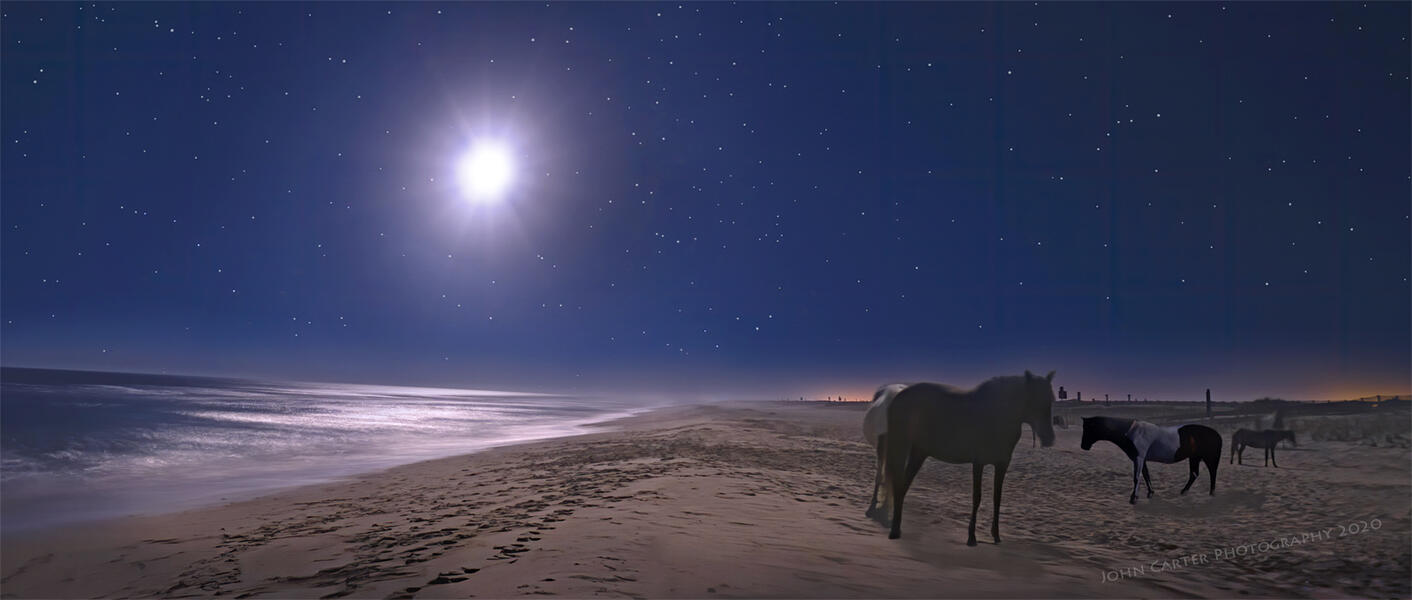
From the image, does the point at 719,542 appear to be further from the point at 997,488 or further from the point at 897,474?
the point at 997,488

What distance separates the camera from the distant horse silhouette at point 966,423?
750cm

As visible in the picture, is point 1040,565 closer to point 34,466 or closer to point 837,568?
point 837,568

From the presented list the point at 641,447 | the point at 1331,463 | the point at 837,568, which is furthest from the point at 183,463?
the point at 1331,463

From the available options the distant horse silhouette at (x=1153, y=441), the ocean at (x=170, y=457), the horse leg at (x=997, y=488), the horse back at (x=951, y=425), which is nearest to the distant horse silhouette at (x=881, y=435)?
the horse back at (x=951, y=425)

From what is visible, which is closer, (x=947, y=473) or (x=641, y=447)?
(x=947, y=473)

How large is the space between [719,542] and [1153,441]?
11784 millimetres

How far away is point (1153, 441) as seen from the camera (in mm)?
13148

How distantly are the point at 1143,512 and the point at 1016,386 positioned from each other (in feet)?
23.6

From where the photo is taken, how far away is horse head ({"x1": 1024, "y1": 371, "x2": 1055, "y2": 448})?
748 cm

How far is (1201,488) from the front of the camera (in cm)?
1461

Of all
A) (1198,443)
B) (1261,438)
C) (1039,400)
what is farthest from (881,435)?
(1261,438)

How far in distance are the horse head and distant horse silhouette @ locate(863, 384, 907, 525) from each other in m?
1.58

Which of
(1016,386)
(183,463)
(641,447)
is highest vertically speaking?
(1016,386)

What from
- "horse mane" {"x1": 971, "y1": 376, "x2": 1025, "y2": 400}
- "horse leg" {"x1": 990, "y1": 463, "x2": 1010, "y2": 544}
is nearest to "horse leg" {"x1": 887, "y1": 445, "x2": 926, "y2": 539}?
"horse leg" {"x1": 990, "y1": 463, "x2": 1010, "y2": 544}
